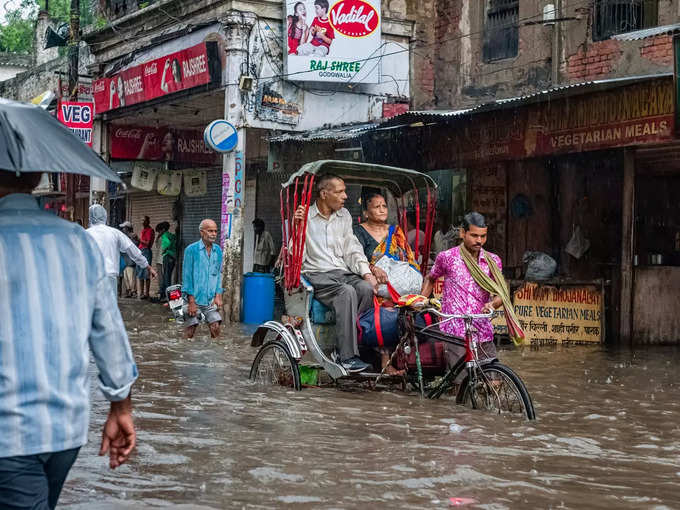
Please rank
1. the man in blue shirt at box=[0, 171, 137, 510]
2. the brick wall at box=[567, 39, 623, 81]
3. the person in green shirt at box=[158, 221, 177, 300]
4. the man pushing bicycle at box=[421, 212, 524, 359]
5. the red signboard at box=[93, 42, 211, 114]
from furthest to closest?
1. the person in green shirt at box=[158, 221, 177, 300]
2. the red signboard at box=[93, 42, 211, 114]
3. the brick wall at box=[567, 39, 623, 81]
4. the man pushing bicycle at box=[421, 212, 524, 359]
5. the man in blue shirt at box=[0, 171, 137, 510]

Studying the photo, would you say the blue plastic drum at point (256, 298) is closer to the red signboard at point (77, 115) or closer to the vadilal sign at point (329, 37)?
the vadilal sign at point (329, 37)

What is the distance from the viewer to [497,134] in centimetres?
1462

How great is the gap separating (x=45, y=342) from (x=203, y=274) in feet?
29.9

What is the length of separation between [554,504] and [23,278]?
10.5 ft

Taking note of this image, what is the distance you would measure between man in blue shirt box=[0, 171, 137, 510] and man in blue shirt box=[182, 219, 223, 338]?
8829 mm

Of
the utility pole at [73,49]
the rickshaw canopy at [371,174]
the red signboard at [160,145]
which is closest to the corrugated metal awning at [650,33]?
the rickshaw canopy at [371,174]

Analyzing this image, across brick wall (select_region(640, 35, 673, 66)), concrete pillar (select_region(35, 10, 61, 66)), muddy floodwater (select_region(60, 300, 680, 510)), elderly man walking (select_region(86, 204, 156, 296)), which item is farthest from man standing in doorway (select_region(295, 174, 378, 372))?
concrete pillar (select_region(35, 10, 61, 66))

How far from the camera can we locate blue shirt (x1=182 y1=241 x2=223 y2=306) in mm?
11898

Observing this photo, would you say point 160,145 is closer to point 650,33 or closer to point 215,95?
point 215,95

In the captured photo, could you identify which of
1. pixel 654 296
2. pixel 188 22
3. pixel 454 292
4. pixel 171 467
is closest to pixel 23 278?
pixel 171 467

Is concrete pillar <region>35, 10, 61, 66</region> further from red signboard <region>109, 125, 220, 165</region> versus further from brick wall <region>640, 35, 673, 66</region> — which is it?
brick wall <region>640, 35, 673, 66</region>

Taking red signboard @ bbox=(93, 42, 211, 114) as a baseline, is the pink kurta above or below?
below

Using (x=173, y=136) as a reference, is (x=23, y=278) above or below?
below

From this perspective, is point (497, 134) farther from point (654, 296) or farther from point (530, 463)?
point (530, 463)
